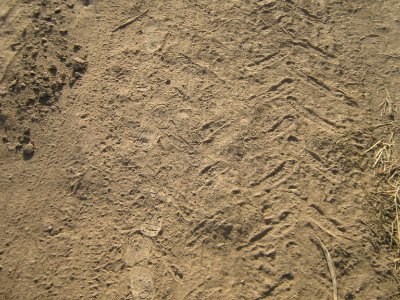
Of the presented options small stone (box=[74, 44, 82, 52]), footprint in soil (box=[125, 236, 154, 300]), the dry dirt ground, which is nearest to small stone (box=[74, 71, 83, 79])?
the dry dirt ground

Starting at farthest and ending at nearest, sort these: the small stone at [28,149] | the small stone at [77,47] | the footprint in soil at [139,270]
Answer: the small stone at [77,47], the small stone at [28,149], the footprint in soil at [139,270]

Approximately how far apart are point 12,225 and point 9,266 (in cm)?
30

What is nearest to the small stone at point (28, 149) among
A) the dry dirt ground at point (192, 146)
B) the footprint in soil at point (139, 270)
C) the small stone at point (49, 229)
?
the dry dirt ground at point (192, 146)

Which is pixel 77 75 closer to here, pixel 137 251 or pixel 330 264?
pixel 137 251

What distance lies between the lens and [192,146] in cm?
278

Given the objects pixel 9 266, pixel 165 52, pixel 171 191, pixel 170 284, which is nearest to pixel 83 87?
pixel 165 52

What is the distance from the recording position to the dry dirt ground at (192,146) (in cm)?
241

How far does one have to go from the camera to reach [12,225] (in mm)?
2666

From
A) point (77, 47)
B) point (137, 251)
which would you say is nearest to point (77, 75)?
point (77, 47)

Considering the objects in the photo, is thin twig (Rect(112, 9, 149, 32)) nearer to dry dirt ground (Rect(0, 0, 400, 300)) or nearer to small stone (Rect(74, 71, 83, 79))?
dry dirt ground (Rect(0, 0, 400, 300))

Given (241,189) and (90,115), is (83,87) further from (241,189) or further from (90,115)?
(241,189)

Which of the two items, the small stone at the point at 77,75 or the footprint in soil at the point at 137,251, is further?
the small stone at the point at 77,75

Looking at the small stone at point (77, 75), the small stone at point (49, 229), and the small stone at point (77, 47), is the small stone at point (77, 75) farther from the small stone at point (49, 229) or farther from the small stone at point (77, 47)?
the small stone at point (49, 229)

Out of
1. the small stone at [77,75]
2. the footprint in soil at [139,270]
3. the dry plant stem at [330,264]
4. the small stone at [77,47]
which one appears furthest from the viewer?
the small stone at [77,47]
